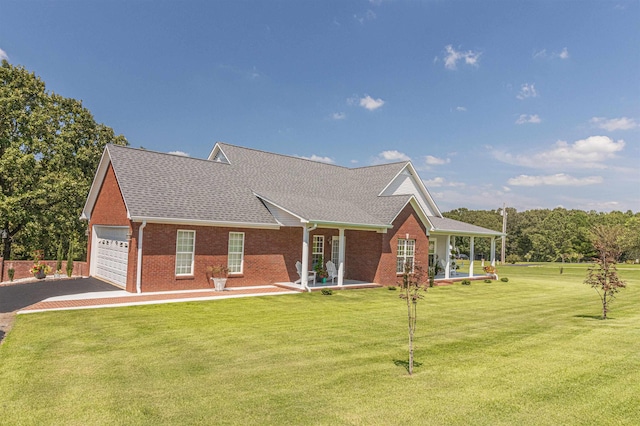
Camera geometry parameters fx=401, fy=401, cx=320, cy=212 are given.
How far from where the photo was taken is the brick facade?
55.2ft

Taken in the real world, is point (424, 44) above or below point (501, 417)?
above

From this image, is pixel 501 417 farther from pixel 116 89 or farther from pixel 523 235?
pixel 523 235

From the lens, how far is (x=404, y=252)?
23484 millimetres

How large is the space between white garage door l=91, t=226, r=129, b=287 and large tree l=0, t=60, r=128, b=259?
7.22 m

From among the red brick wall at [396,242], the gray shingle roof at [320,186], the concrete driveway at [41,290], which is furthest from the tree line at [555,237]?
the concrete driveway at [41,290]

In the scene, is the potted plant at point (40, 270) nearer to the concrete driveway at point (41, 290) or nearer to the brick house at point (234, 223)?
the brick house at point (234, 223)

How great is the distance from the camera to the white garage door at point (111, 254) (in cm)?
1839

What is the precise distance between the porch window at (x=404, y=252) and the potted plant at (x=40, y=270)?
19617 millimetres

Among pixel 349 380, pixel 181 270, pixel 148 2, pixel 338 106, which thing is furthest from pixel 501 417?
pixel 338 106

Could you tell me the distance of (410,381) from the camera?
729 cm

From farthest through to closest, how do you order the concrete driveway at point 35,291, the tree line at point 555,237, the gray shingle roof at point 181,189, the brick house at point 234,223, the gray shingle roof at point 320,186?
1. the tree line at point 555,237
2. the gray shingle roof at point 320,186
3. the gray shingle roof at point 181,189
4. the brick house at point 234,223
5. the concrete driveway at point 35,291

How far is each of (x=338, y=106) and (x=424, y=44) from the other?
29.2ft

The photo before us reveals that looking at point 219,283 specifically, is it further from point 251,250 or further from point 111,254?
point 111,254

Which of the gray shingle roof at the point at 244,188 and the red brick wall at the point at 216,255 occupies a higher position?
the gray shingle roof at the point at 244,188
